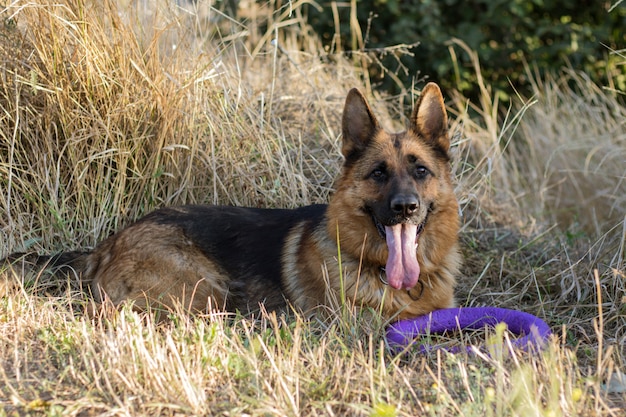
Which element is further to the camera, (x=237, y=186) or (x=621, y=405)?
(x=237, y=186)

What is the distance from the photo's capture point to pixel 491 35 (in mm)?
9297

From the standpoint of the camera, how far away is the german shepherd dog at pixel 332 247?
13.1 ft

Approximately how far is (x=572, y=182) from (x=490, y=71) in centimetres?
285

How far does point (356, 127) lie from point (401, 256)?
854mm

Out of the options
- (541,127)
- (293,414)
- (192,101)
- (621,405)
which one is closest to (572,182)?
(541,127)

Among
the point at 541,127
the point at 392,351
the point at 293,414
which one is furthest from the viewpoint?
the point at 541,127

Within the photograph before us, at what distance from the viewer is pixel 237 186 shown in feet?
17.6

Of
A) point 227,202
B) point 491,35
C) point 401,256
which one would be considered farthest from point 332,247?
point 491,35

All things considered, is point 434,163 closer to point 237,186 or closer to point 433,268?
point 433,268

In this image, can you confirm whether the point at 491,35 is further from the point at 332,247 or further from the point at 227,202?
the point at 332,247

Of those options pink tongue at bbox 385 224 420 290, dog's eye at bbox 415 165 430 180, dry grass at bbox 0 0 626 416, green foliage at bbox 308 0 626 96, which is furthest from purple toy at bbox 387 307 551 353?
green foliage at bbox 308 0 626 96

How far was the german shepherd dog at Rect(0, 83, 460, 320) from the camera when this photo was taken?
400 cm

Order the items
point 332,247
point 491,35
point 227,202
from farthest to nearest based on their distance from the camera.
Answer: point 491,35, point 227,202, point 332,247

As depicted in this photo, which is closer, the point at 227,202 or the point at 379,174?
the point at 379,174
